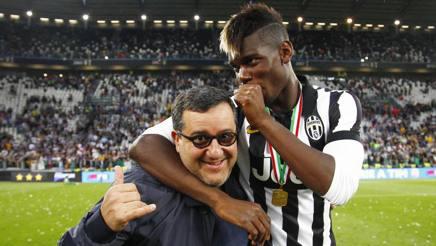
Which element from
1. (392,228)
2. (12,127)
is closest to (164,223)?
(392,228)

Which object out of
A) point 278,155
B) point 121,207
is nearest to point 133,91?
point 278,155

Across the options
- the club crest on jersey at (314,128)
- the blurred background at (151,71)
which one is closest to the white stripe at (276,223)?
the club crest on jersey at (314,128)

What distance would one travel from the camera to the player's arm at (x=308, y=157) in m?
2.11

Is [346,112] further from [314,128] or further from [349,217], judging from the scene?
[349,217]

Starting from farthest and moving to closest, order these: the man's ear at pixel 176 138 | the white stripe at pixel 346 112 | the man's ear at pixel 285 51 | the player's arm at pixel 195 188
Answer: the man's ear at pixel 285 51 → the white stripe at pixel 346 112 → the man's ear at pixel 176 138 → the player's arm at pixel 195 188

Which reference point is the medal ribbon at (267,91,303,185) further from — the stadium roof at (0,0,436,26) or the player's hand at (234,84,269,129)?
the stadium roof at (0,0,436,26)

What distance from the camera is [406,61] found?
4731 cm

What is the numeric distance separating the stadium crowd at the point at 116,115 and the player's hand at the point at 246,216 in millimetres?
26740

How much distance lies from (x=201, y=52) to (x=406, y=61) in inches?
887

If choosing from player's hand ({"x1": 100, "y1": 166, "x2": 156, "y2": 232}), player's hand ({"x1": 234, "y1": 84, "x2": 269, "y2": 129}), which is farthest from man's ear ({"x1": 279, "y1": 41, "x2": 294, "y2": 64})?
player's hand ({"x1": 100, "y1": 166, "x2": 156, "y2": 232})

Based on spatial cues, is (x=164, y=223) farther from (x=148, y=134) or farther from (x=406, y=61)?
(x=406, y=61)

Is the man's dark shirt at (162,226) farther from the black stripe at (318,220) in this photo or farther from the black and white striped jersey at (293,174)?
the black stripe at (318,220)

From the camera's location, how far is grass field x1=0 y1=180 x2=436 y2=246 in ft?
30.5

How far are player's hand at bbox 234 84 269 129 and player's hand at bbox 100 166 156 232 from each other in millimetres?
656
